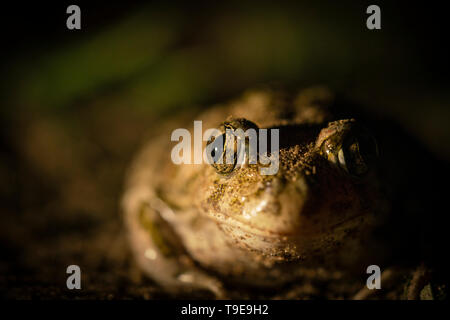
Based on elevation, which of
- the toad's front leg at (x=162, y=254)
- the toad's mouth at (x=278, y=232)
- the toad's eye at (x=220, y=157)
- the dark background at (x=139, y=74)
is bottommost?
the toad's front leg at (x=162, y=254)

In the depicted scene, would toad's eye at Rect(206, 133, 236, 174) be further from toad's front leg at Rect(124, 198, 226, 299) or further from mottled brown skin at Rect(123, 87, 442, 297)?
toad's front leg at Rect(124, 198, 226, 299)

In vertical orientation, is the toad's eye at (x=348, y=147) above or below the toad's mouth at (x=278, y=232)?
above

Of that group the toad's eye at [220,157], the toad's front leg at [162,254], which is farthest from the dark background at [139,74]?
the toad's eye at [220,157]

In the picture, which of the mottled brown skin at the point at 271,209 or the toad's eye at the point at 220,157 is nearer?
the mottled brown skin at the point at 271,209

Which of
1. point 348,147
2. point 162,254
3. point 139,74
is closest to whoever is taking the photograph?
point 348,147

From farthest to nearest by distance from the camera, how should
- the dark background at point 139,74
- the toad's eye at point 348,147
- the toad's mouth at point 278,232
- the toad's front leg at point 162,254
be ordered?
the dark background at point 139,74, the toad's front leg at point 162,254, the toad's eye at point 348,147, the toad's mouth at point 278,232

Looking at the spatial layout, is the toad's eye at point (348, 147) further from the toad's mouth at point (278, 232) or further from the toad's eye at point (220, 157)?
the toad's eye at point (220, 157)

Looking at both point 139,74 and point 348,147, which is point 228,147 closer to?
point 348,147

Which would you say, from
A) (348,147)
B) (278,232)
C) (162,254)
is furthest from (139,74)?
(278,232)
